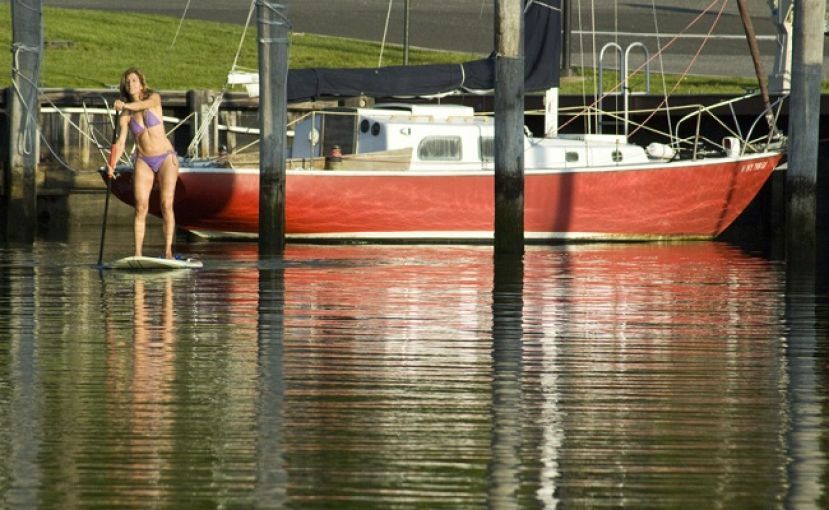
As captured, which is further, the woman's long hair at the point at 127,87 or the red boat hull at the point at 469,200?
the red boat hull at the point at 469,200

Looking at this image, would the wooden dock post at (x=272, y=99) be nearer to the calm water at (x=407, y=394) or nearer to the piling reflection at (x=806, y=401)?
the calm water at (x=407, y=394)

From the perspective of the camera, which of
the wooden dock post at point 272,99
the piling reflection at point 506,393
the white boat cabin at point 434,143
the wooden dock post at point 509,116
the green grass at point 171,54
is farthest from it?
the green grass at point 171,54

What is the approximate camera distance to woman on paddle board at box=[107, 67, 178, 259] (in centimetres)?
1650

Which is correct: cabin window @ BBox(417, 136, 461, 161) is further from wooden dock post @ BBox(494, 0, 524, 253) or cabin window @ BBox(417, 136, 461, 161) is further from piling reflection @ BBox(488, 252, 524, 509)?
piling reflection @ BBox(488, 252, 524, 509)

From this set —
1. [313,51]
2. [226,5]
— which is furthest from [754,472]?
[226,5]

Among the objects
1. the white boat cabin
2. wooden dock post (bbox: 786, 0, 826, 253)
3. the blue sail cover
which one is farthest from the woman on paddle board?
the blue sail cover

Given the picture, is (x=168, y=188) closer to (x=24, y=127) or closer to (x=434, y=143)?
(x=24, y=127)

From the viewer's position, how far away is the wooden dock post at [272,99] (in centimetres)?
1964

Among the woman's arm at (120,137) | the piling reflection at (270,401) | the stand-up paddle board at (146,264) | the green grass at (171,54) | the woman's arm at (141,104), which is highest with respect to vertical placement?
the green grass at (171,54)

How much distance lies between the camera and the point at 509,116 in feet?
62.4

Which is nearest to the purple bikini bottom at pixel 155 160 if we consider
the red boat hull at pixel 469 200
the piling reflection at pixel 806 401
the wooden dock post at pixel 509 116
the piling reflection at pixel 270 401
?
the piling reflection at pixel 270 401

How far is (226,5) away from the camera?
39281 millimetres

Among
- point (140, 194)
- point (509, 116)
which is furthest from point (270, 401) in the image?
point (509, 116)

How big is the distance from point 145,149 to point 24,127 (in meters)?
5.10
